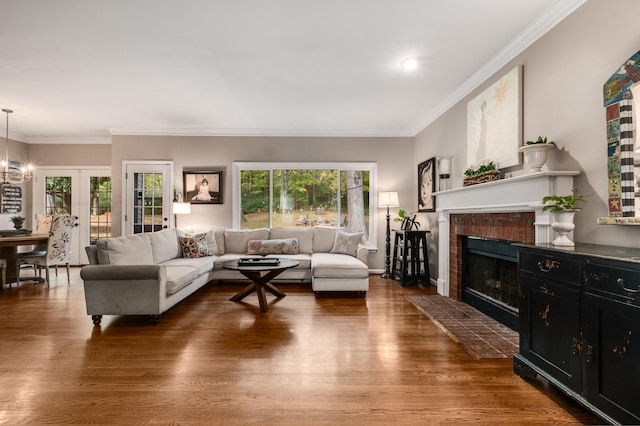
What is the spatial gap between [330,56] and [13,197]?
6.95 m

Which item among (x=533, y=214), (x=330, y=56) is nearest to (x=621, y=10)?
(x=533, y=214)

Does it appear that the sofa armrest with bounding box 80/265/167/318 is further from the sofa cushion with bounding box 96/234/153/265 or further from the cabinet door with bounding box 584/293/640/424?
the cabinet door with bounding box 584/293/640/424

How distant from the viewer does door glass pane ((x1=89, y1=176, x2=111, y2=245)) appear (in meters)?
6.63

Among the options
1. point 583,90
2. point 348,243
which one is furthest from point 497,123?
point 348,243

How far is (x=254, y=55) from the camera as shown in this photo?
127 inches

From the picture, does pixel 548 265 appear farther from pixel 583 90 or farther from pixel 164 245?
pixel 164 245

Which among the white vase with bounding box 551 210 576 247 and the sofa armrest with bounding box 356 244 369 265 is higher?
the white vase with bounding box 551 210 576 247

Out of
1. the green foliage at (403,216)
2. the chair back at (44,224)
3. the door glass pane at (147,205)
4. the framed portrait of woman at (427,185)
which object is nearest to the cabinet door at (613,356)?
the framed portrait of woman at (427,185)

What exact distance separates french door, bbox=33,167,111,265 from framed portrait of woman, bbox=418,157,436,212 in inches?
244

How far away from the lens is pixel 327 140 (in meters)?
6.05

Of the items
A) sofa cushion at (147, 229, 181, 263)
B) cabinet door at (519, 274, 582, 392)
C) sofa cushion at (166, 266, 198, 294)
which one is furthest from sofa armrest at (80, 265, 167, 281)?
cabinet door at (519, 274, 582, 392)

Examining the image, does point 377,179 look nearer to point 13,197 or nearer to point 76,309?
point 76,309

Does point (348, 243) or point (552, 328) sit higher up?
point (348, 243)

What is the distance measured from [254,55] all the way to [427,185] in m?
3.30
